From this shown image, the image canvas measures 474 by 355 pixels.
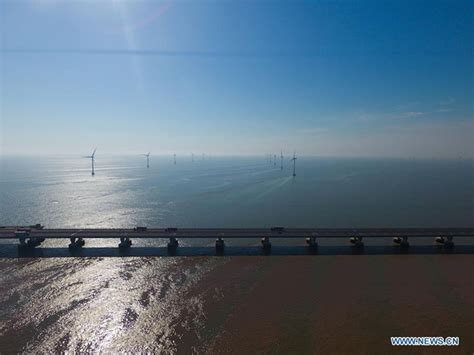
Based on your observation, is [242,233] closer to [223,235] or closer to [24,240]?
[223,235]

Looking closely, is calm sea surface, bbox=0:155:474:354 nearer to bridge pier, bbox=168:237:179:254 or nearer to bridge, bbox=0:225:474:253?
bridge pier, bbox=168:237:179:254

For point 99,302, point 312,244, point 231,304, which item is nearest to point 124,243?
point 99,302

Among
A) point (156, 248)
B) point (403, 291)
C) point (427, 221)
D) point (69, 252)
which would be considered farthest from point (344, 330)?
point (427, 221)

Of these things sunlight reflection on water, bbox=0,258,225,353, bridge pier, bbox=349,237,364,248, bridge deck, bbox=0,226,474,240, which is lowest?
sunlight reflection on water, bbox=0,258,225,353

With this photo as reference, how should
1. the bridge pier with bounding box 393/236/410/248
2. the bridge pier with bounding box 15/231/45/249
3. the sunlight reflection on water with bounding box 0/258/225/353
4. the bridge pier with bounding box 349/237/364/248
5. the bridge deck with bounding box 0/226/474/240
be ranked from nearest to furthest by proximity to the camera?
the sunlight reflection on water with bounding box 0/258/225/353 → the bridge pier with bounding box 15/231/45/249 → the bridge pier with bounding box 349/237/364/248 → the bridge pier with bounding box 393/236/410/248 → the bridge deck with bounding box 0/226/474/240

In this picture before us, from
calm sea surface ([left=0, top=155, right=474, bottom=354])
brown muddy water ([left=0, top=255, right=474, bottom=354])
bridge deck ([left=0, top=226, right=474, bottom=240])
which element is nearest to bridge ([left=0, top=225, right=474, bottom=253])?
bridge deck ([left=0, top=226, right=474, bottom=240])

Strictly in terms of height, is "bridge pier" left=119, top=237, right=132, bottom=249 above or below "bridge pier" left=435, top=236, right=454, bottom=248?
below

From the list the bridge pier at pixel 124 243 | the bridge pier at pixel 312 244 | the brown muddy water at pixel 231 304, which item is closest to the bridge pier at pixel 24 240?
the brown muddy water at pixel 231 304
